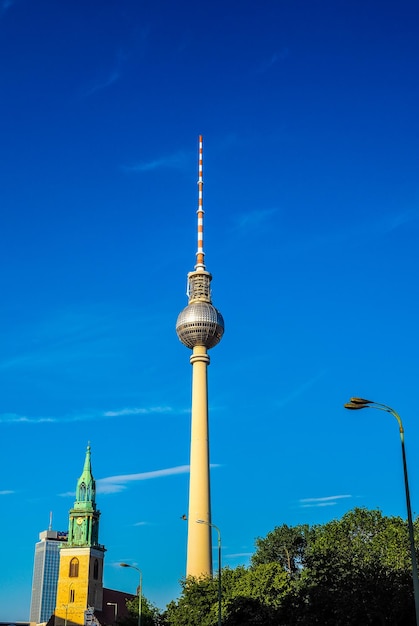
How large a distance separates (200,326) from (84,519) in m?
36.1

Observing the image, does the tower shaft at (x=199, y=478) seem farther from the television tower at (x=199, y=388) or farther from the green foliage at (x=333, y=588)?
the green foliage at (x=333, y=588)

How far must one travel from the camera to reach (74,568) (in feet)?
409

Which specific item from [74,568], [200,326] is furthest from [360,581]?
Result: [74,568]

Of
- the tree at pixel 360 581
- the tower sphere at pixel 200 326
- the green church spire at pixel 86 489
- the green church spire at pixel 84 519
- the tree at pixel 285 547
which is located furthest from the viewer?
the green church spire at pixel 86 489

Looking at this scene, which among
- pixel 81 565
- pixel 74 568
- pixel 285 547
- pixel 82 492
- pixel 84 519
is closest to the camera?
pixel 285 547

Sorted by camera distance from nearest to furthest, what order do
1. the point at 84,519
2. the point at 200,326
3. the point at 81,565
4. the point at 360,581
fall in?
the point at 360,581
the point at 200,326
the point at 81,565
the point at 84,519

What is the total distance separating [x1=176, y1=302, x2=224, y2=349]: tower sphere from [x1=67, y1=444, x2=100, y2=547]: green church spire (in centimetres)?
Result: 3007

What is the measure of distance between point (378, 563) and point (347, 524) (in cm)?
887

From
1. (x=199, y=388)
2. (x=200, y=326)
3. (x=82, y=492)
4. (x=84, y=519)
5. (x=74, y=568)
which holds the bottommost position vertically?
(x=74, y=568)

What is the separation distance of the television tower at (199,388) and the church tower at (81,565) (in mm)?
23122

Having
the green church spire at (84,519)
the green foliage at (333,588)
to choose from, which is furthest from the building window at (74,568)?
→ the green foliage at (333,588)

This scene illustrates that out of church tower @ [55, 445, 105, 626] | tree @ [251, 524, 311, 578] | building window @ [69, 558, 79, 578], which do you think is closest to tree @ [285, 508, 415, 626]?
tree @ [251, 524, 311, 578]

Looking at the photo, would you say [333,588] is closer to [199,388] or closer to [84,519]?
[199,388]

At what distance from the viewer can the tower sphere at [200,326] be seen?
12325 centimetres
